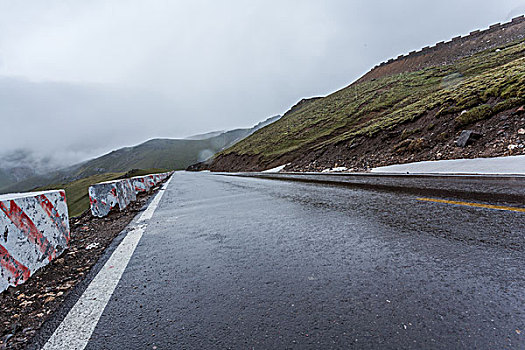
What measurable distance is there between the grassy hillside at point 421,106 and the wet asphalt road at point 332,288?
16.9 meters

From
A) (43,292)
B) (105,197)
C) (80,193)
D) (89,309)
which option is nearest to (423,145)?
(105,197)

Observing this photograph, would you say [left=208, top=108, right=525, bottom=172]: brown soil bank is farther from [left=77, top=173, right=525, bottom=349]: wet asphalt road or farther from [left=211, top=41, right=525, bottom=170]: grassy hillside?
[left=77, top=173, right=525, bottom=349]: wet asphalt road

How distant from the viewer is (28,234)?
120 inches

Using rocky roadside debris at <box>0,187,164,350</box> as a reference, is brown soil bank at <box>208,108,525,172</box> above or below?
above

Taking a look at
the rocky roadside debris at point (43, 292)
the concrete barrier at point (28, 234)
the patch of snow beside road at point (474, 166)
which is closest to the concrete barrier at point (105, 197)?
the rocky roadside debris at point (43, 292)

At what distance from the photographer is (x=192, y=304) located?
6.82 ft

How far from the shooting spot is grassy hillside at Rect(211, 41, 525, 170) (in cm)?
1678

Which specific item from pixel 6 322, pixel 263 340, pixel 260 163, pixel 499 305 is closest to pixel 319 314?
pixel 263 340

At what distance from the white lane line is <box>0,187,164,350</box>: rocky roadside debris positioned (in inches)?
7.4

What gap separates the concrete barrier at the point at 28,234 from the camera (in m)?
2.67

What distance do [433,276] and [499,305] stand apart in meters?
0.48

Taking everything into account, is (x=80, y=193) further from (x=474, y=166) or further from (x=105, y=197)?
(x=474, y=166)

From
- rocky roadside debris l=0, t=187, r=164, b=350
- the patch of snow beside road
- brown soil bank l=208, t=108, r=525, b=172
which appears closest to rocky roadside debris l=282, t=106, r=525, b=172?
brown soil bank l=208, t=108, r=525, b=172

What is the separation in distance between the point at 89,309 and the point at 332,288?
190cm
